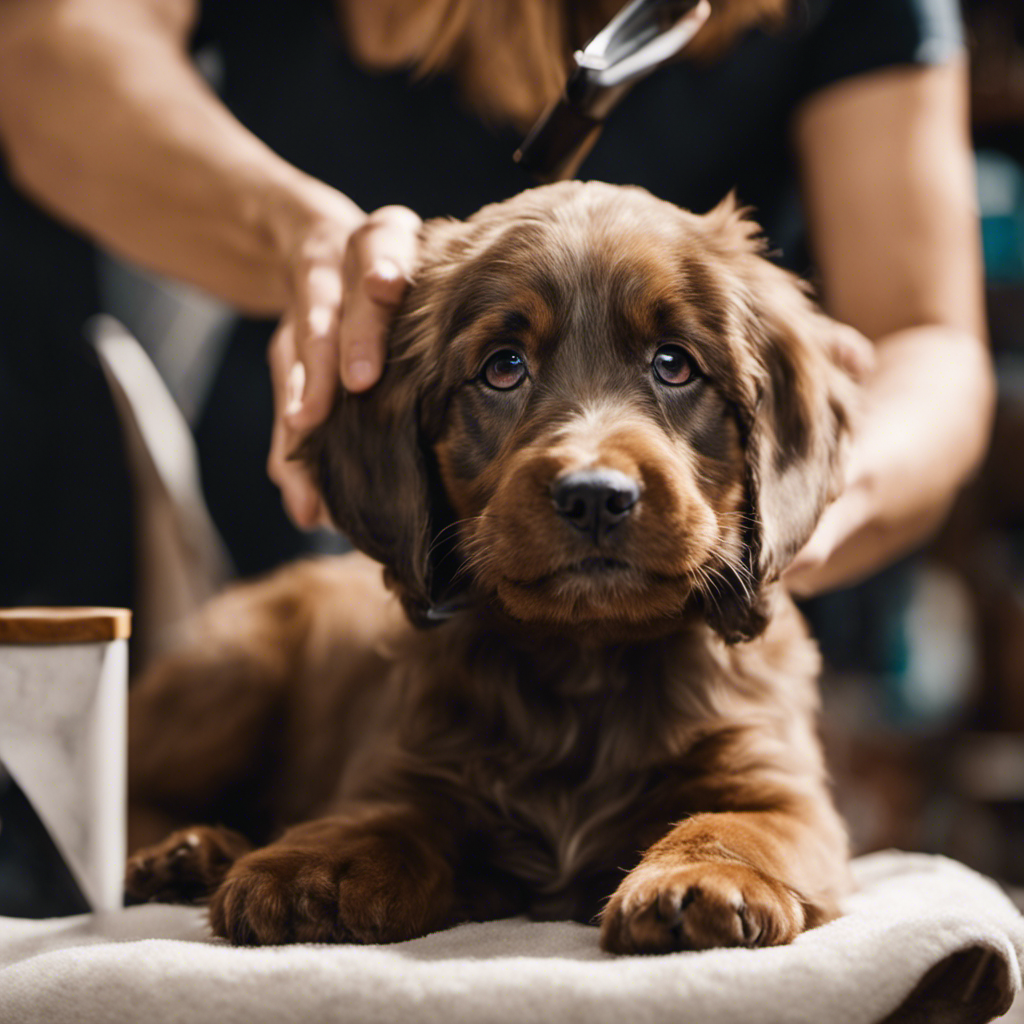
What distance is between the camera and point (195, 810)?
2.00 metres

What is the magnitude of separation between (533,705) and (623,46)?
2.89ft

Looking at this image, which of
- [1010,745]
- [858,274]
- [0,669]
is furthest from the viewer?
[1010,745]

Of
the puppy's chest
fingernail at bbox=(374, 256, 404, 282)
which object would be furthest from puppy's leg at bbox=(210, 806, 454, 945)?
fingernail at bbox=(374, 256, 404, 282)

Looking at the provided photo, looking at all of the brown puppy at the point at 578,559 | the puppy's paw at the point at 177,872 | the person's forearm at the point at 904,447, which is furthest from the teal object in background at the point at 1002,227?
the puppy's paw at the point at 177,872

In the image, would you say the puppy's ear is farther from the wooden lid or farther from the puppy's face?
the wooden lid

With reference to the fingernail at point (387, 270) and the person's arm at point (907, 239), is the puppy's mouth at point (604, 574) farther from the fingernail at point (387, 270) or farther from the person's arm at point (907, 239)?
the person's arm at point (907, 239)

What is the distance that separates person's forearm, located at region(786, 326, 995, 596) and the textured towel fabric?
2.07 ft

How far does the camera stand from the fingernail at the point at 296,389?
148cm

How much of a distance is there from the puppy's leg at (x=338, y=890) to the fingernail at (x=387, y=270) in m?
0.71

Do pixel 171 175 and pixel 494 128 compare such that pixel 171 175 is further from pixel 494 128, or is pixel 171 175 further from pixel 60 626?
pixel 60 626

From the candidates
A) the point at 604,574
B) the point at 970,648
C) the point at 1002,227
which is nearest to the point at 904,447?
the point at 604,574

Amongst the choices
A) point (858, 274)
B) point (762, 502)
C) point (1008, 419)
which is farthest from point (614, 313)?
point (1008, 419)

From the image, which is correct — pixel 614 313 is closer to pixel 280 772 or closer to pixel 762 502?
pixel 762 502

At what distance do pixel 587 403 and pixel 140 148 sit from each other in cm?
118
